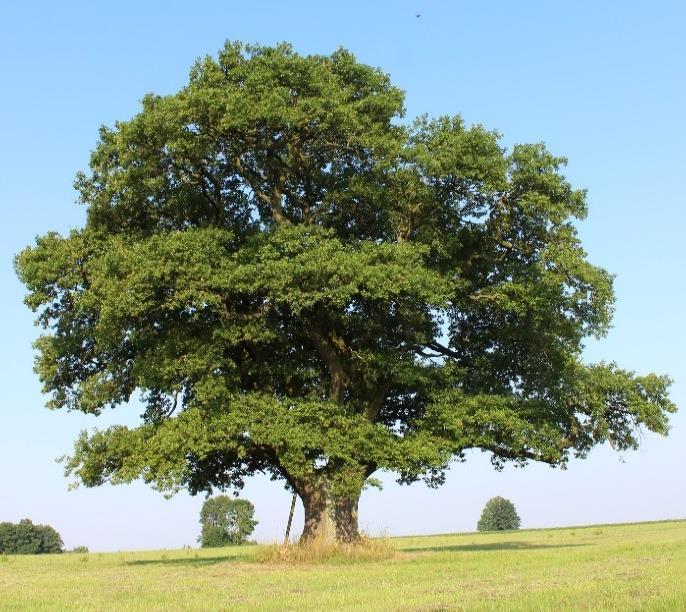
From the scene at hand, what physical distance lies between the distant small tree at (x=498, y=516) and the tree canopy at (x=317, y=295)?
90635 mm

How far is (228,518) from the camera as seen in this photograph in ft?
336

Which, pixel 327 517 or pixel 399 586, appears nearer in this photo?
pixel 399 586

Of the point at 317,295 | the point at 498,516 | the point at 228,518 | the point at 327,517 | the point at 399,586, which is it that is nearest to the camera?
the point at 399,586

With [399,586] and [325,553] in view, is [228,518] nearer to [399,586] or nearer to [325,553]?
[325,553]

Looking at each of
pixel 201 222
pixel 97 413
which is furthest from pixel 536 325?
pixel 97 413

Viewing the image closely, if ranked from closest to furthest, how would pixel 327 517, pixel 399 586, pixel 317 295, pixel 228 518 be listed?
pixel 399 586 → pixel 317 295 → pixel 327 517 → pixel 228 518

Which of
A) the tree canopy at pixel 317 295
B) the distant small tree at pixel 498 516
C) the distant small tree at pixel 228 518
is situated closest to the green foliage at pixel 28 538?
the distant small tree at pixel 228 518

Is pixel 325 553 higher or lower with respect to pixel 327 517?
lower

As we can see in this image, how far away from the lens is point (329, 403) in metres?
28.1

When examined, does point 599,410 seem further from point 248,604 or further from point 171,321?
point 248,604

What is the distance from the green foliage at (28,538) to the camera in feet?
335

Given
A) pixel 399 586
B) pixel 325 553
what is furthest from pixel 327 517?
pixel 399 586

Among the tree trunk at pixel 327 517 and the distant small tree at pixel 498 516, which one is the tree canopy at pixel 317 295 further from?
the distant small tree at pixel 498 516

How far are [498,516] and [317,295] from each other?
10201cm
